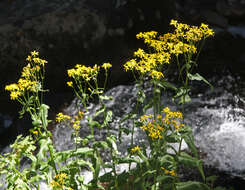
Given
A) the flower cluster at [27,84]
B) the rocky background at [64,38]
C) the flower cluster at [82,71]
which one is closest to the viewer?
the flower cluster at [27,84]

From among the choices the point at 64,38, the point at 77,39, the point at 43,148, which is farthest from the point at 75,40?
the point at 43,148

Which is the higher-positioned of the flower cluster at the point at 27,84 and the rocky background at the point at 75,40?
the rocky background at the point at 75,40

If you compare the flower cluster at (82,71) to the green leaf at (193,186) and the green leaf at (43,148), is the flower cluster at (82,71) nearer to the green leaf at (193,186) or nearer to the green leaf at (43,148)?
the green leaf at (43,148)

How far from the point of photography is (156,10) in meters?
6.35

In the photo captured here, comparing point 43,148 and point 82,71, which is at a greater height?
point 82,71

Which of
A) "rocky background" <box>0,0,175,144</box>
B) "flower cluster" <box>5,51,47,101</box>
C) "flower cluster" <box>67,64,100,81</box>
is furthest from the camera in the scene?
"rocky background" <box>0,0,175,144</box>

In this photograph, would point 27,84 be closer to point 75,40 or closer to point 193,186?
point 193,186

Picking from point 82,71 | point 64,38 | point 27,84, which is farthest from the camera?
point 64,38

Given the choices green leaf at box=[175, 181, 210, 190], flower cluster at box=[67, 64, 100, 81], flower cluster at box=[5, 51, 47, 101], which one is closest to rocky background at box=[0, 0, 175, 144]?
flower cluster at box=[5, 51, 47, 101]

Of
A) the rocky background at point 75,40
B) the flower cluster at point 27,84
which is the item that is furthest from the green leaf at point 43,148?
the rocky background at point 75,40

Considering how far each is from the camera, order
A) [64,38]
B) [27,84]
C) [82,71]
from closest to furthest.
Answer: [27,84]
[82,71]
[64,38]

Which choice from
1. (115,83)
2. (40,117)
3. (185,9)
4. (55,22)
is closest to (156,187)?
(40,117)

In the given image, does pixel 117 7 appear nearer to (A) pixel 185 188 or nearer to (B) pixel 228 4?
(B) pixel 228 4

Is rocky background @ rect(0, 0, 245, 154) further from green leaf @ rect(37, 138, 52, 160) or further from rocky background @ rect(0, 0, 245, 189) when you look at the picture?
green leaf @ rect(37, 138, 52, 160)
